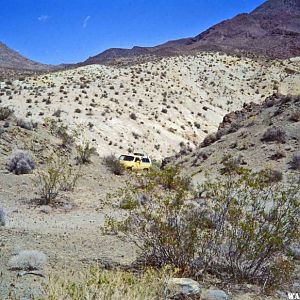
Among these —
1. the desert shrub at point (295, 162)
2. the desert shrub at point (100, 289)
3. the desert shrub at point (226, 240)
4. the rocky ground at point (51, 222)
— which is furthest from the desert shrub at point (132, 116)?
the desert shrub at point (100, 289)

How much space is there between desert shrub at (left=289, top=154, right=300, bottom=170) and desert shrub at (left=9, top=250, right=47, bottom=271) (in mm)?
15344

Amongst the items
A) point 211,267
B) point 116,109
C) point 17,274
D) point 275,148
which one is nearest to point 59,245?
point 17,274

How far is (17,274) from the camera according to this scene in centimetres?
631

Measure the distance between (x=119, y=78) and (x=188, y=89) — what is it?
7.93 meters

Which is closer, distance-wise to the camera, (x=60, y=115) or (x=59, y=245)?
(x=59, y=245)

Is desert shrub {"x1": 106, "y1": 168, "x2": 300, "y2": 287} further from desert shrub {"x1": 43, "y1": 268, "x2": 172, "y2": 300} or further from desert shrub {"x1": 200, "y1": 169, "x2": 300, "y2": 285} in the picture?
desert shrub {"x1": 43, "y1": 268, "x2": 172, "y2": 300}

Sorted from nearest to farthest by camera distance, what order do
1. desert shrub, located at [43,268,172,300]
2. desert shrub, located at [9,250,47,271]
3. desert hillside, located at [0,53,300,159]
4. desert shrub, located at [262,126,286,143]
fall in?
desert shrub, located at [43,268,172,300]
desert shrub, located at [9,250,47,271]
desert shrub, located at [262,126,286,143]
desert hillside, located at [0,53,300,159]

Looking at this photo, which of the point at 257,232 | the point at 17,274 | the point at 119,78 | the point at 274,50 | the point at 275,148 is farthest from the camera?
the point at 274,50

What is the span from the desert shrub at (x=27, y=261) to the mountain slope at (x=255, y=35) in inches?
2843

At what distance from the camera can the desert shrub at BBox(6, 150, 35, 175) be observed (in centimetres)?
1686

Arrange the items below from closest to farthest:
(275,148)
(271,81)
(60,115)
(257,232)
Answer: (257,232)
(275,148)
(60,115)
(271,81)

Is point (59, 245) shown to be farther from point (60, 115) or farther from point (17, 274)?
point (60, 115)

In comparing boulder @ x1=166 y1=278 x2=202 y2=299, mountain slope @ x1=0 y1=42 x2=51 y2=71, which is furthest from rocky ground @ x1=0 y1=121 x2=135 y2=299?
mountain slope @ x1=0 y1=42 x2=51 y2=71

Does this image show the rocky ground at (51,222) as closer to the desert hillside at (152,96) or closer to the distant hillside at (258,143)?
the distant hillside at (258,143)
